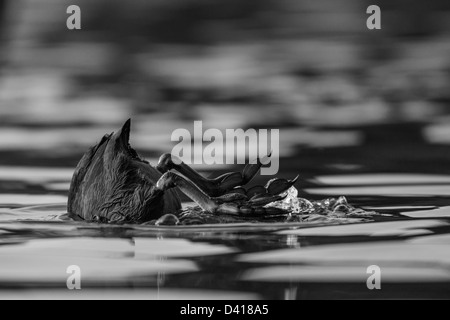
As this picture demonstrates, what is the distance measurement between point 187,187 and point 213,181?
406mm

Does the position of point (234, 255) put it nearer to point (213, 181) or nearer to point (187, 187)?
point (187, 187)

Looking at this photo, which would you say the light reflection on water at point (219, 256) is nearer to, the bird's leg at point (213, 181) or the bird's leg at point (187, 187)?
the bird's leg at point (187, 187)

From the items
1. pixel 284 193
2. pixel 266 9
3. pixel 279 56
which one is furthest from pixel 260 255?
pixel 266 9

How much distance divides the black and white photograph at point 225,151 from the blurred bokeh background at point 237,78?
1.4 inches

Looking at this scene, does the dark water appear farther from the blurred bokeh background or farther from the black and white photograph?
the blurred bokeh background

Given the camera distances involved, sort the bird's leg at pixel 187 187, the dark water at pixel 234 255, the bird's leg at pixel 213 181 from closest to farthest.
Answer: the dark water at pixel 234 255
the bird's leg at pixel 187 187
the bird's leg at pixel 213 181

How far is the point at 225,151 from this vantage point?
10.8 m

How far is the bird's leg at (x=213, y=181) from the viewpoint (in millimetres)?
7648

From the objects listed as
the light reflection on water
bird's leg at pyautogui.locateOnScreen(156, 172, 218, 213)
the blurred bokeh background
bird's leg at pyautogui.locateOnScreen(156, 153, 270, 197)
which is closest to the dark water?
the light reflection on water

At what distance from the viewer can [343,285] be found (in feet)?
19.1

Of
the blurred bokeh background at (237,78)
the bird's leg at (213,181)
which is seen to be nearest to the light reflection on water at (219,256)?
the bird's leg at (213,181)

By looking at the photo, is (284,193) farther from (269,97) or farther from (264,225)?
(269,97)

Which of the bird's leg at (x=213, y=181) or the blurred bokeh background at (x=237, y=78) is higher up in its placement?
the blurred bokeh background at (x=237, y=78)

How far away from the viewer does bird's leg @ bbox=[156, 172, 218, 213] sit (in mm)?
7355
